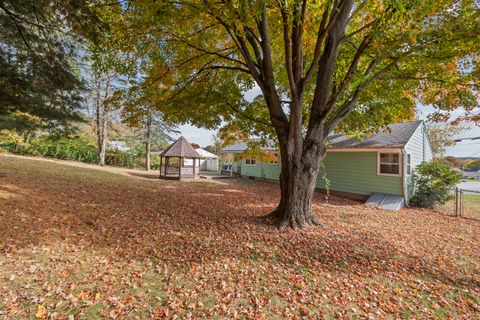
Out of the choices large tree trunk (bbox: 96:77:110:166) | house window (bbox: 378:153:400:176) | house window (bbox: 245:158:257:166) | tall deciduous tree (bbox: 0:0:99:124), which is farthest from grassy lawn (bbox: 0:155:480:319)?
large tree trunk (bbox: 96:77:110:166)

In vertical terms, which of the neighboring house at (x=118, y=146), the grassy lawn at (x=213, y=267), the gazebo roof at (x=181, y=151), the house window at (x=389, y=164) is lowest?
the grassy lawn at (x=213, y=267)

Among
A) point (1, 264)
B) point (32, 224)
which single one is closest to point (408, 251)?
point (1, 264)

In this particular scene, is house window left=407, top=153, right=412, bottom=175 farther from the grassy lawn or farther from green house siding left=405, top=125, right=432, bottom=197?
the grassy lawn

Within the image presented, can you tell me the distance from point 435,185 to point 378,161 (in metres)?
2.66

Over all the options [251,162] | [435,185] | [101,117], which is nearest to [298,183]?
[435,185]

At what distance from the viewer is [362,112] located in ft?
25.8

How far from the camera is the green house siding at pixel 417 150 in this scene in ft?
36.0

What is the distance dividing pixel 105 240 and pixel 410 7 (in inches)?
313

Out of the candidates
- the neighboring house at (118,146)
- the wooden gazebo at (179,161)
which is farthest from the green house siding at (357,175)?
the neighboring house at (118,146)

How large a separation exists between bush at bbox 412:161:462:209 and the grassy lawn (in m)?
4.50

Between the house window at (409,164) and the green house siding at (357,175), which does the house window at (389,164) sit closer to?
the green house siding at (357,175)

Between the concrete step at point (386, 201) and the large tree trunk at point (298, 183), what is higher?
the large tree trunk at point (298, 183)

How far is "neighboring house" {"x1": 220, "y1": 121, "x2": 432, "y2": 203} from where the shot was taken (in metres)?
10.5

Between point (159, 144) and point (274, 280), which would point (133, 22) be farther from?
point (159, 144)
